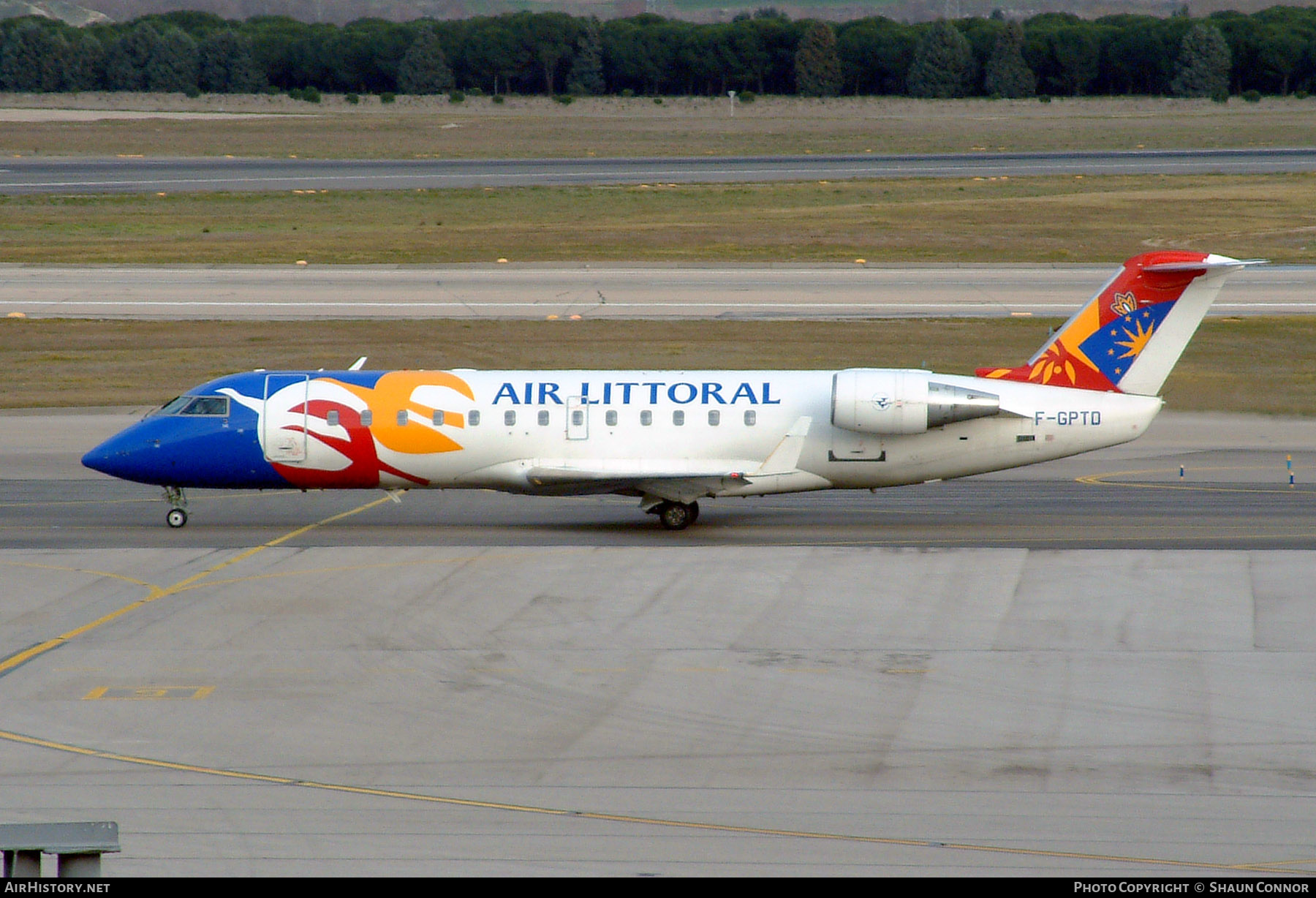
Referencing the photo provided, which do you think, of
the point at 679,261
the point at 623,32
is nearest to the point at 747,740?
the point at 679,261

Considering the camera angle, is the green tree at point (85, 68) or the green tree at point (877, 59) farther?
the green tree at point (85, 68)

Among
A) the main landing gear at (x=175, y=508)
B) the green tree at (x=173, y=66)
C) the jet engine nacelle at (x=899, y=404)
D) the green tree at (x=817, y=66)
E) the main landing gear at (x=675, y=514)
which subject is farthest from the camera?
the green tree at (x=173, y=66)

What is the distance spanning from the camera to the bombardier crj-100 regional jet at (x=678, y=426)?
31.2 meters

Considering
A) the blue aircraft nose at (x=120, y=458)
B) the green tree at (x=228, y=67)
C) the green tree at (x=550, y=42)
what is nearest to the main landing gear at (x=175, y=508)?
the blue aircraft nose at (x=120, y=458)

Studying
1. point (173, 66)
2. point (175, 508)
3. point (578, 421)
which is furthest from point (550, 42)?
point (578, 421)

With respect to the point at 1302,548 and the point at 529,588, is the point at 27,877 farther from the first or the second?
the point at 1302,548

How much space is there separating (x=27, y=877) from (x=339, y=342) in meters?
47.9

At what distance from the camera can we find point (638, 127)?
139625 millimetres

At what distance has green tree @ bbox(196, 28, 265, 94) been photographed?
161875 mm

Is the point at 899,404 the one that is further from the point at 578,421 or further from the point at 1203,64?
the point at 1203,64

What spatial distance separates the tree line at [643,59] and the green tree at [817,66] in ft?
0.56

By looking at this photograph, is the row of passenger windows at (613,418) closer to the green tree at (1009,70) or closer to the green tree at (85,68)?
the green tree at (1009,70)

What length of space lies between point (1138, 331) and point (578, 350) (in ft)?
84.0

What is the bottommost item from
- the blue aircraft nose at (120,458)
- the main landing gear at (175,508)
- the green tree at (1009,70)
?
the main landing gear at (175,508)
